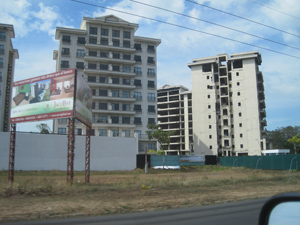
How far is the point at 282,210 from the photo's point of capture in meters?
2.45

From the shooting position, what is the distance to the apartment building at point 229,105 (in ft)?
284

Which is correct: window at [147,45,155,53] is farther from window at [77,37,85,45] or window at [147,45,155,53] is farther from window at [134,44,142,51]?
window at [77,37,85,45]

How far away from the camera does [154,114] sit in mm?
77625

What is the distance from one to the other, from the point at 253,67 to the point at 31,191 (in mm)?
82748

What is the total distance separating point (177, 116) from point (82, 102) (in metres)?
90.4

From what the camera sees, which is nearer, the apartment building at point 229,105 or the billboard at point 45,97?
the billboard at point 45,97

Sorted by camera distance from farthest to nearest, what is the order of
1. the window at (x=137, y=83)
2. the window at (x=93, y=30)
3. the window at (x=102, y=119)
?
the window at (x=137, y=83)
the window at (x=93, y=30)
the window at (x=102, y=119)

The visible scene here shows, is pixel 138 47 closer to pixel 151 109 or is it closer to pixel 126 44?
pixel 126 44

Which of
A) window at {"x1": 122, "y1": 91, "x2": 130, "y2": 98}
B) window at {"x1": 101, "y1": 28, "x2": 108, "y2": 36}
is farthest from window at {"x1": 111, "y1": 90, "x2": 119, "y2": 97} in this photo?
window at {"x1": 101, "y1": 28, "x2": 108, "y2": 36}

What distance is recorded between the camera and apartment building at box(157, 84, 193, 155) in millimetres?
107625

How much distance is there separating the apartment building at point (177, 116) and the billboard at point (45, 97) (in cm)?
8352

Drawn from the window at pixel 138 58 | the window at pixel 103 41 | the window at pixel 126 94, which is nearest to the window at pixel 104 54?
the window at pixel 103 41

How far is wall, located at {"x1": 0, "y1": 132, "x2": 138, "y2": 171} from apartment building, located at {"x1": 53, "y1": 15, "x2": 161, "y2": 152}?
70.1 feet

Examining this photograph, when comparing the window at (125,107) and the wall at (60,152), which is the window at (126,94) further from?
the wall at (60,152)
